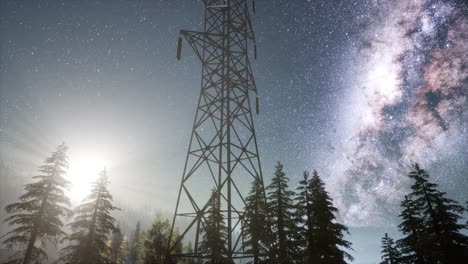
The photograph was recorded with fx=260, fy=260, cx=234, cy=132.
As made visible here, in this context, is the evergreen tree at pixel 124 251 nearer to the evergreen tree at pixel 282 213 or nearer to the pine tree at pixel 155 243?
the pine tree at pixel 155 243

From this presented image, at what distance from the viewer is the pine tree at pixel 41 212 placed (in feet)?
55.0

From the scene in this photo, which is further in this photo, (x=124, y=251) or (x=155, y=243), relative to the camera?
(x=124, y=251)

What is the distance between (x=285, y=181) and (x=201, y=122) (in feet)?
42.1

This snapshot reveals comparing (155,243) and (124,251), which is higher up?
(124,251)

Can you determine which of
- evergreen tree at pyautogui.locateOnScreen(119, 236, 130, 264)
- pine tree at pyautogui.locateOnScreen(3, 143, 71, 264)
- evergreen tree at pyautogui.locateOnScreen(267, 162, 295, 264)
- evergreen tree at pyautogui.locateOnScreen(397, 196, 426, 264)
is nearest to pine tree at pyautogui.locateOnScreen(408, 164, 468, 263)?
evergreen tree at pyautogui.locateOnScreen(397, 196, 426, 264)

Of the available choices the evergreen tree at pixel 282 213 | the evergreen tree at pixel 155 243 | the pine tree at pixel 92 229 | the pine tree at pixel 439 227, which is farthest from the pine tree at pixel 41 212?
the pine tree at pixel 439 227

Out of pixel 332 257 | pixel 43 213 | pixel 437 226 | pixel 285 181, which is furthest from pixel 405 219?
pixel 43 213

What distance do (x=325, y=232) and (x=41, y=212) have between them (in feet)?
64.5

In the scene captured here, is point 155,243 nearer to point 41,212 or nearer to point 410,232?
point 41,212

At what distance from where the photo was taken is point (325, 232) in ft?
60.6

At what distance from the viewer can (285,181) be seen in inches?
859

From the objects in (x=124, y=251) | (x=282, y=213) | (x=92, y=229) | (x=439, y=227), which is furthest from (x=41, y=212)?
(x=124, y=251)

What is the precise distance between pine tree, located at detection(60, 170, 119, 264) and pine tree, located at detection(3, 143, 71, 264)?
1055 mm

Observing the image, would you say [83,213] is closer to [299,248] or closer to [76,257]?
[76,257]
